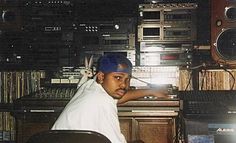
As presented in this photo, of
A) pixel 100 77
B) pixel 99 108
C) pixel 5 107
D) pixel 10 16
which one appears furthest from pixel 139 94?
pixel 10 16

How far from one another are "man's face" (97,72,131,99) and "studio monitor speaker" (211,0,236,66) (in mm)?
1322

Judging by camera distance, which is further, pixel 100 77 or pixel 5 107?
pixel 5 107

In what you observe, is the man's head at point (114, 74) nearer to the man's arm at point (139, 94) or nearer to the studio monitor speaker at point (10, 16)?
the man's arm at point (139, 94)

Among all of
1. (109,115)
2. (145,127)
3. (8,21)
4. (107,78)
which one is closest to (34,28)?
(8,21)

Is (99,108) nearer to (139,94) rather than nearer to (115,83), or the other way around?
(115,83)

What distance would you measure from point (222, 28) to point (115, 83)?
1.45 m

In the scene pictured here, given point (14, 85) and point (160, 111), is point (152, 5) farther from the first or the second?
point (14, 85)

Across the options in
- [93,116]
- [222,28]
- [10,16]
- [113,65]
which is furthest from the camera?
[10,16]

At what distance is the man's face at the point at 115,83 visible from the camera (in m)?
1.85

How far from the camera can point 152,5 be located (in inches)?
125

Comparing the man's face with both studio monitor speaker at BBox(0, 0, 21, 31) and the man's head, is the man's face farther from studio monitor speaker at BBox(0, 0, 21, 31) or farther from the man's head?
studio monitor speaker at BBox(0, 0, 21, 31)

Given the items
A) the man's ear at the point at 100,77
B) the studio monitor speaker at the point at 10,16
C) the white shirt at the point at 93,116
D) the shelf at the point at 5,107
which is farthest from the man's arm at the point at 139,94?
the studio monitor speaker at the point at 10,16

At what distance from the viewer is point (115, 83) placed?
1859mm

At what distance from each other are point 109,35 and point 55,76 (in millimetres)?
588
